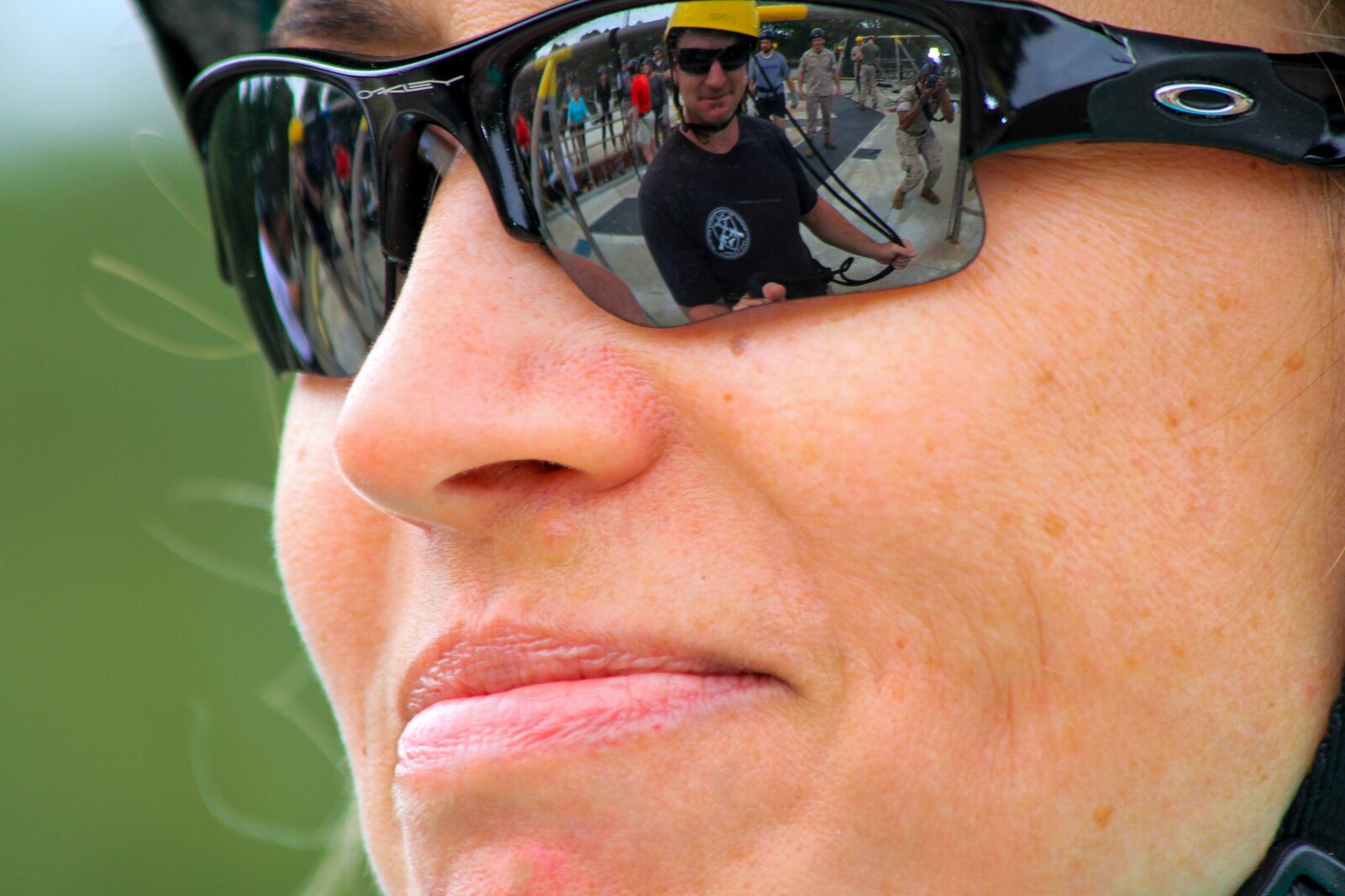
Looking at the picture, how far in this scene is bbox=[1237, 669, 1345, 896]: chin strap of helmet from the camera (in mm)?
1159

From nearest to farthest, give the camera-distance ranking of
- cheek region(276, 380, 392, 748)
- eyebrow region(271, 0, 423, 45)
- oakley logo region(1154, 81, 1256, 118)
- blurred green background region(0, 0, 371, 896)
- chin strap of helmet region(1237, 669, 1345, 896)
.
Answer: oakley logo region(1154, 81, 1256, 118)
chin strap of helmet region(1237, 669, 1345, 896)
eyebrow region(271, 0, 423, 45)
cheek region(276, 380, 392, 748)
blurred green background region(0, 0, 371, 896)

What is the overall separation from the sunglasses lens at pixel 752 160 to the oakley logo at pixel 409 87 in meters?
0.12

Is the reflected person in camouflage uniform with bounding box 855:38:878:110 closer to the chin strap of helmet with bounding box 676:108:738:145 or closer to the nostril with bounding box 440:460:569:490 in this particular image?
the chin strap of helmet with bounding box 676:108:738:145

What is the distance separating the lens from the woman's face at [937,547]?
3.56 feet

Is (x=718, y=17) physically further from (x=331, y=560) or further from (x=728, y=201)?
(x=331, y=560)

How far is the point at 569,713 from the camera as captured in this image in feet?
3.81

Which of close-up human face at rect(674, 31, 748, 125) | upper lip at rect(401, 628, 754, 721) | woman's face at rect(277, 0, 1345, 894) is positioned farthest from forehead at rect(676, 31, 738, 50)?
upper lip at rect(401, 628, 754, 721)

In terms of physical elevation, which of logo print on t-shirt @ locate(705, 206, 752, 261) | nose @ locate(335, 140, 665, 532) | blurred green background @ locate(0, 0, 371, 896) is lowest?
blurred green background @ locate(0, 0, 371, 896)

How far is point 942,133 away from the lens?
1.06 m

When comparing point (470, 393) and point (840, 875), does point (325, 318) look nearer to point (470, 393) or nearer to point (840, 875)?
point (470, 393)

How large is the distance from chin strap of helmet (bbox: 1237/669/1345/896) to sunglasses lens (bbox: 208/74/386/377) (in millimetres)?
1160

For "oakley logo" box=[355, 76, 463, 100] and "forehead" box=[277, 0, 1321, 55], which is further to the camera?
"oakley logo" box=[355, 76, 463, 100]

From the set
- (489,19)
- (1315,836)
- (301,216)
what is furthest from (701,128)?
(1315,836)

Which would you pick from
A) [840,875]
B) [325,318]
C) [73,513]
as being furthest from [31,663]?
[840,875]
